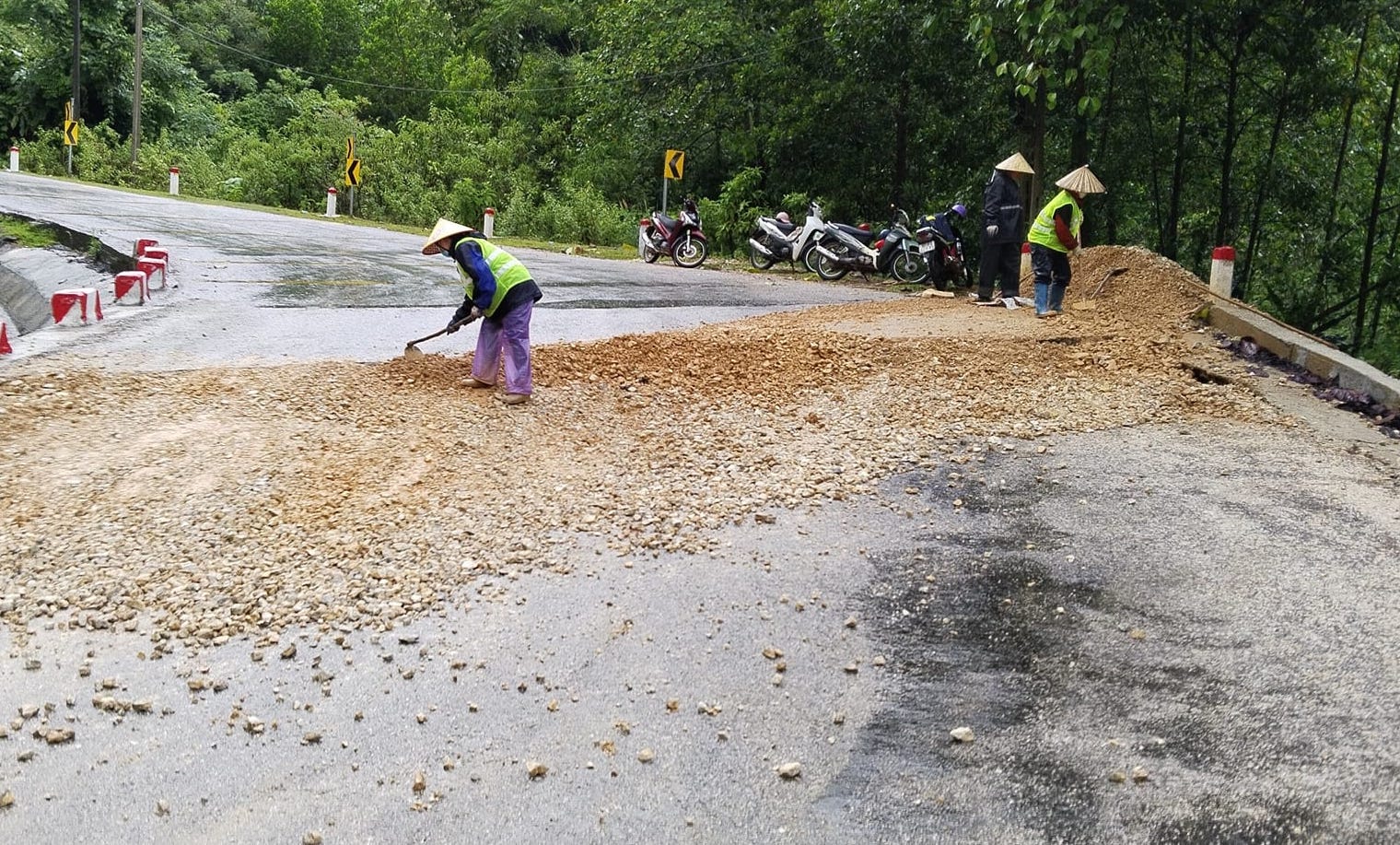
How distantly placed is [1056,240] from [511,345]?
19.2 feet

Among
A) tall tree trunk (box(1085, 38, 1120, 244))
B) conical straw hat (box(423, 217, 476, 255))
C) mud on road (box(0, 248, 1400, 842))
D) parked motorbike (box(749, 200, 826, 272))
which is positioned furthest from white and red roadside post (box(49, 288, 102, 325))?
tall tree trunk (box(1085, 38, 1120, 244))

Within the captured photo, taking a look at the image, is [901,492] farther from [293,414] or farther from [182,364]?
[182,364]

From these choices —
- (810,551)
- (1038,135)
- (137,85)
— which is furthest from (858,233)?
(137,85)

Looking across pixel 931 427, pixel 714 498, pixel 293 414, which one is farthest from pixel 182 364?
pixel 931 427

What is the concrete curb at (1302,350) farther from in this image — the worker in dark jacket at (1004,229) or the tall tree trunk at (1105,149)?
the tall tree trunk at (1105,149)

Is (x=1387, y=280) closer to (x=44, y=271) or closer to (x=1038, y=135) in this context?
(x=1038, y=135)

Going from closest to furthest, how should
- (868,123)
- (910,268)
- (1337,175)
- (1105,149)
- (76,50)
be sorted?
(910,268)
(1337,175)
(1105,149)
(868,123)
(76,50)

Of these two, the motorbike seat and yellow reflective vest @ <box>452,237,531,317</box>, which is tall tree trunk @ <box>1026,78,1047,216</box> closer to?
the motorbike seat

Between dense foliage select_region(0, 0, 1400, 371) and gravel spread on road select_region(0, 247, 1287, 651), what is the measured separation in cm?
229

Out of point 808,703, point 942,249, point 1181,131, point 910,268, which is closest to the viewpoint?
point 808,703

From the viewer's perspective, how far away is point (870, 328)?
11.3 meters

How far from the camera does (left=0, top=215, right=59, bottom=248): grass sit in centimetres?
1698

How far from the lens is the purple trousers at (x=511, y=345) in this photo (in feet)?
26.2

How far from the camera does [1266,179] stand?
61.4 feet
